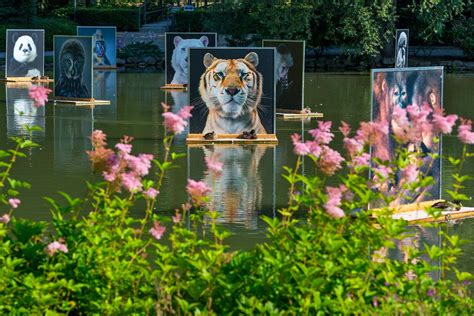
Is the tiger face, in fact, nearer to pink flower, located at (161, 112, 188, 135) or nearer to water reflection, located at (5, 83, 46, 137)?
water reflection, located at (5, 83, 46, 137)

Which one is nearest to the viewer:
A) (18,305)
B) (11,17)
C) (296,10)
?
(18,305)

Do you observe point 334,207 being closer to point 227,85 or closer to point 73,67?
point 227,85

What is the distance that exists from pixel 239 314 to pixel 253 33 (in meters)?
41.7

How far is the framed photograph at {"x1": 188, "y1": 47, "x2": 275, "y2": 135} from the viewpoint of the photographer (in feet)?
70.1

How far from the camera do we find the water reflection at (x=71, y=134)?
1920 centimetres

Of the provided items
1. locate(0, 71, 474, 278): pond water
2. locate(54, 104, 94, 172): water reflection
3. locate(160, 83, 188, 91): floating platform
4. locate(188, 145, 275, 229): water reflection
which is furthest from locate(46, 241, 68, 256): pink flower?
locate(160, 83, 188, 91): floating platform

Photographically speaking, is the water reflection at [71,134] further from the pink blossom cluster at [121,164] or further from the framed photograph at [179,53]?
the pink blossom cluster at [121,164]

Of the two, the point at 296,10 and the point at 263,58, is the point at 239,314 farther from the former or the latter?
the point at 296,10

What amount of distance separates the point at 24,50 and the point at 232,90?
57.6 ft

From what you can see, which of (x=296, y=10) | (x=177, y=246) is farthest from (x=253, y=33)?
(x=177, y=246)

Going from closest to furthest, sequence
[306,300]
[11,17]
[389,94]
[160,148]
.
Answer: [306,300] → [389,94] → [160,148] → [11,17]

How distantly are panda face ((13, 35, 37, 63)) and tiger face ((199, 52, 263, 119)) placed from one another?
16547mm

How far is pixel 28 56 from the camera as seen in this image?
37.8 m

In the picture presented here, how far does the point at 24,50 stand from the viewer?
37.7m
